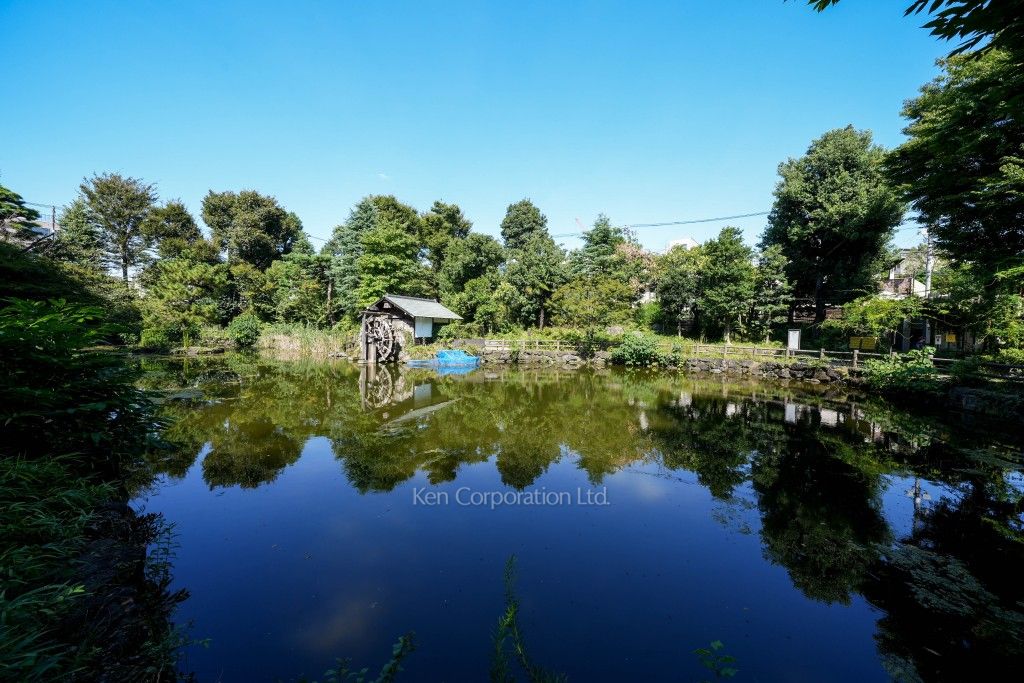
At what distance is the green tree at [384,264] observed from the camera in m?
29.2

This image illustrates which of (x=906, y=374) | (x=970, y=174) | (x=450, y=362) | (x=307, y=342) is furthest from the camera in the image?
(x=307, y=342)

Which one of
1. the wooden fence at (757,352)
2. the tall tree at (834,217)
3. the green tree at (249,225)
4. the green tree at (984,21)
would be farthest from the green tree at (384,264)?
the green tree at (984,21)

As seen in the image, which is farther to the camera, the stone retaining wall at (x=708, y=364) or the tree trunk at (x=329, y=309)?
the tree trunk at (x=329, y=309)

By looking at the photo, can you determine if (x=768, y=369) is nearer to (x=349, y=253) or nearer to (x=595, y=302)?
(x=595, y=302)

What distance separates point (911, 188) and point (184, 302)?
117 ft

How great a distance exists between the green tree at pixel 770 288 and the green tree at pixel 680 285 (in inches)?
131

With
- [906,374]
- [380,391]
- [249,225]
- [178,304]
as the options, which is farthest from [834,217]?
[249,225]

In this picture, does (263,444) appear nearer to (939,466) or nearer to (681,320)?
(939,466)

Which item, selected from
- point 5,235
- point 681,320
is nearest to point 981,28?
point 5,235

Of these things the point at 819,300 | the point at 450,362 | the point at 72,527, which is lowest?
the point at 450,362

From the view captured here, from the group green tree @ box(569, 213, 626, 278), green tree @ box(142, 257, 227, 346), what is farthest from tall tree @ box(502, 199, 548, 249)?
green tree @ box(142, 257, 227, 346)

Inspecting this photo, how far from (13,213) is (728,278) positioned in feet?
99.0

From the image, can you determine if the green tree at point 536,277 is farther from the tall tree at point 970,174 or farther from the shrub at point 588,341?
the tall tree at point 970,174

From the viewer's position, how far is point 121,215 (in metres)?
34.8
